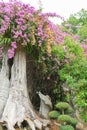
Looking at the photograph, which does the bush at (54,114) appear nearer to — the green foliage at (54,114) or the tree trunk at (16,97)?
the green foliage at (54,114)

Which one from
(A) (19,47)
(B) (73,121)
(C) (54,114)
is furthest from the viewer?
(A) (19,47)

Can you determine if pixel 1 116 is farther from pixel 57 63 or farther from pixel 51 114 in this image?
pixel 57 63

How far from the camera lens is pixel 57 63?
317 inches

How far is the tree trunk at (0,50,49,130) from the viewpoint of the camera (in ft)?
24.1

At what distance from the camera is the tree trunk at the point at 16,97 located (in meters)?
7.34

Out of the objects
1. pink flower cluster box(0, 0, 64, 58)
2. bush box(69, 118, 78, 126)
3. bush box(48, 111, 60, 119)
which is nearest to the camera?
pink flower cluster box(0, 0, 64, 58)

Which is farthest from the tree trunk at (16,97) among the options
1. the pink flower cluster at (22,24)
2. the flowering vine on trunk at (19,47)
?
the pink flower cluster at (22,24)

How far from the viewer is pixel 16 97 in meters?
7.66

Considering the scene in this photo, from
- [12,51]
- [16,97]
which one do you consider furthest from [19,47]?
[16,97]

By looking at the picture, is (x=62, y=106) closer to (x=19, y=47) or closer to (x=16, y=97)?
(x=16, y=97)

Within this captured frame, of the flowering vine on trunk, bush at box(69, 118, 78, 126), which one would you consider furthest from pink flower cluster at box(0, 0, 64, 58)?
bush at box(69, 118, 78, 126)

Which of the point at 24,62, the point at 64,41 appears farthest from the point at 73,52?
the point at 24,62

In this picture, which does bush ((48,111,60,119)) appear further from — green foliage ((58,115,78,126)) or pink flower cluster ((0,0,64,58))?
pink flower cluster ((0,0,64,58))

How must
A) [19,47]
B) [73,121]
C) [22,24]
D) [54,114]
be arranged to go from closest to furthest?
1. [22,24]
2. [73,121]
3. [54,114]
4. [19,47]
